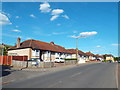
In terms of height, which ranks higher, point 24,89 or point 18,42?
point 18,42

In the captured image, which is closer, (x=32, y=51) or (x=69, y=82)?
(x=69, y=82)

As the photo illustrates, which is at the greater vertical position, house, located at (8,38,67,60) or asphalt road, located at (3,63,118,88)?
house, located at (8,38,67,60)

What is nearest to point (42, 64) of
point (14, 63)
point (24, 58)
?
point (14, 63)

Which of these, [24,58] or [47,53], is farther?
[47,53]

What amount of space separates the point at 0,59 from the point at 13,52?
36.1 feet

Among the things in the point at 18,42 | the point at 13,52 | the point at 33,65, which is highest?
the point at 18,42

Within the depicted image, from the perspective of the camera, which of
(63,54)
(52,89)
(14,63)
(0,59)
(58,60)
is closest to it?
(52,89)

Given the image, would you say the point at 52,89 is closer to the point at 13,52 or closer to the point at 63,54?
the point at 13,52

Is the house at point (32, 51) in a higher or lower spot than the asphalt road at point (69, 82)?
higher

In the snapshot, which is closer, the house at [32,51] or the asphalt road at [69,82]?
the asphalt road at [69,82]

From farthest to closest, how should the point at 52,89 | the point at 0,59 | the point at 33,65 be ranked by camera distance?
1. the point at 0,59
2. the point at 33,65
3. the point at 52,89

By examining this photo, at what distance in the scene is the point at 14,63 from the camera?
26859 millimetres

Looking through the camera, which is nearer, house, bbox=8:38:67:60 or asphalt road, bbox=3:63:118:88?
asphalt road, bbox=3:63:118:88

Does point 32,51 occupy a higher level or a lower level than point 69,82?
higher
